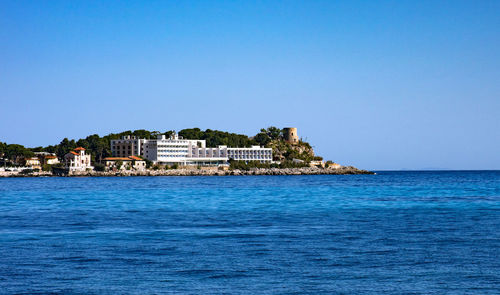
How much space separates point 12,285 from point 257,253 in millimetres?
7531

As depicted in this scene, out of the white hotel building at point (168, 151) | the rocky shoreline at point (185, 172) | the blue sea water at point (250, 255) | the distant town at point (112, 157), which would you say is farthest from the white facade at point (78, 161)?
the blue sea water at point (250, 255)

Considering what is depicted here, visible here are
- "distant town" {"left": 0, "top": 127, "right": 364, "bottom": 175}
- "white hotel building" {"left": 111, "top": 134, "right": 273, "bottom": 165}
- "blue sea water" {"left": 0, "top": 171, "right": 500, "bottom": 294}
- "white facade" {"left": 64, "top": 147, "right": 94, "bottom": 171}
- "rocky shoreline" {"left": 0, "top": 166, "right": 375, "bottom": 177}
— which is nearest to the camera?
"blue sea water" {"left": 0, "top": 171, "right": 500, "bottom": 294}

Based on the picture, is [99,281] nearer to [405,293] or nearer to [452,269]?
[405,293]

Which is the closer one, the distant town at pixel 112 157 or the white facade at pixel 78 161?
the white facade at pixel 78 161

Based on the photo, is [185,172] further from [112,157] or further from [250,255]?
[250,255]

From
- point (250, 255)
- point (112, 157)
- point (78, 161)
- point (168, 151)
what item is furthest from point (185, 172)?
point (250, 255)

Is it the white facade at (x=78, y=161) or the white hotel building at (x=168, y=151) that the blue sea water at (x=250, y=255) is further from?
the white hotel building at (x=168, y=151)

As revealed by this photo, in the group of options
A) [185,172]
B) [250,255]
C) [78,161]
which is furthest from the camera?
[185,172]

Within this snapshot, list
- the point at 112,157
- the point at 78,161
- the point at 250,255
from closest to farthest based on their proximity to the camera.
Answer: the point at 250,255, the point at 78,161, the point at 112,157

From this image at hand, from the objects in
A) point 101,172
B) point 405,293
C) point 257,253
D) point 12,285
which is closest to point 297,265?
point 257,253

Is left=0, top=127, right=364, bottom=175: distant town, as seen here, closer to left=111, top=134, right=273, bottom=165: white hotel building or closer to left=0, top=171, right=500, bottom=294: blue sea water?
left=111, top=134, right=273, bottom=165: white hotel building

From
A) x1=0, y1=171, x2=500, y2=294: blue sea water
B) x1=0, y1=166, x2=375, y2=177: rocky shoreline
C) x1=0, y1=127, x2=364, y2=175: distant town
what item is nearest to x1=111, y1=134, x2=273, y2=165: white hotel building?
x1=0, y1=127, x2=364, y2=175: distant town

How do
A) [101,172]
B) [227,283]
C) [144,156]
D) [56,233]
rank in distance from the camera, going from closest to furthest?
[227,283] < [56,233] < [101,172] < [144,156]

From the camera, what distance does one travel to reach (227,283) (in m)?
14.6
